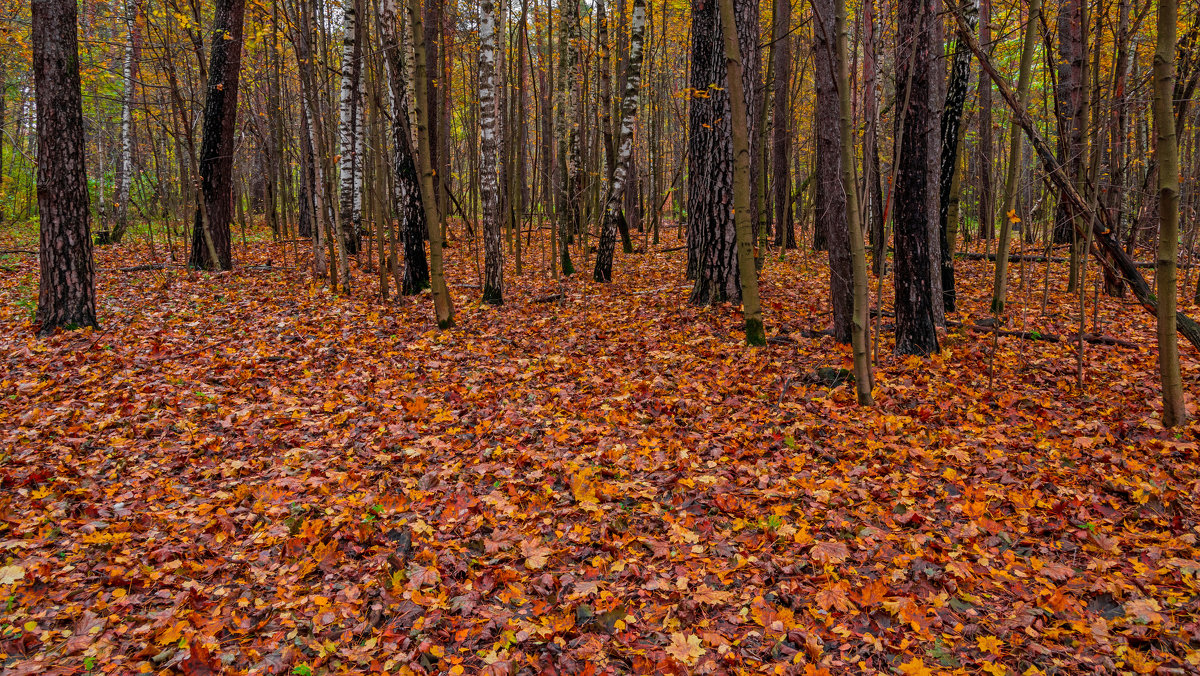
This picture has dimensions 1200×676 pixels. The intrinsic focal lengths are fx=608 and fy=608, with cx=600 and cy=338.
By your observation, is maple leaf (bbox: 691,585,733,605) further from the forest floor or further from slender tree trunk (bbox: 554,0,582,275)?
slender tree trunk (bbox: 554,0,582,275)

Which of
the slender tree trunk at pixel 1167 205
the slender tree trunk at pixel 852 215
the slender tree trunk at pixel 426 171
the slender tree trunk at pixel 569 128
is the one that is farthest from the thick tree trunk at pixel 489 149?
the slender tree trunk at pixel 1167 205

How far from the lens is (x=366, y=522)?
13.2ft

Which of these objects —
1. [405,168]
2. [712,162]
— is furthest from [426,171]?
[712,162]

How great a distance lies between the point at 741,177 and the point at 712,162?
1951 mm

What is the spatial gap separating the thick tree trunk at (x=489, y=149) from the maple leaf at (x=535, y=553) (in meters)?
5.82

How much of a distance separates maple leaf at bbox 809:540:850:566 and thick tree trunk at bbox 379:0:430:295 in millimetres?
7898

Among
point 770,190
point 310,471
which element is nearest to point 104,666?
point 310,471

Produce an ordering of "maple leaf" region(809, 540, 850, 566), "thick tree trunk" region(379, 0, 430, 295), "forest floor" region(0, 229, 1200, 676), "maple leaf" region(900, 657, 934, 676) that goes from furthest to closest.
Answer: "thick tree trunk" region(379, 0, 430, 295) → "maple leaf" region(809, 540, 850, 566) → "forest floor" region(0, 229, 1200, 676) → "maple leaf" region(900, 657, 934, 676)

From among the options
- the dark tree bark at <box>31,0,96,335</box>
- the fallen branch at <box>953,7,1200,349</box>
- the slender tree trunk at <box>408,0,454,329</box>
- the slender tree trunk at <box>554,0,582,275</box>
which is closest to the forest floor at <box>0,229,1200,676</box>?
the dark tree bark at <box>31,0,96,335</box>

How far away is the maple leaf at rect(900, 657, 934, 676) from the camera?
9.04ft

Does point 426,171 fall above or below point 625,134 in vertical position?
below

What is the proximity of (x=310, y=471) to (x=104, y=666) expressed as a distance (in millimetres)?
1993

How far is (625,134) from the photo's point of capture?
10820 mm

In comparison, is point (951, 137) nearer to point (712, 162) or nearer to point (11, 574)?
point (712, 162)
